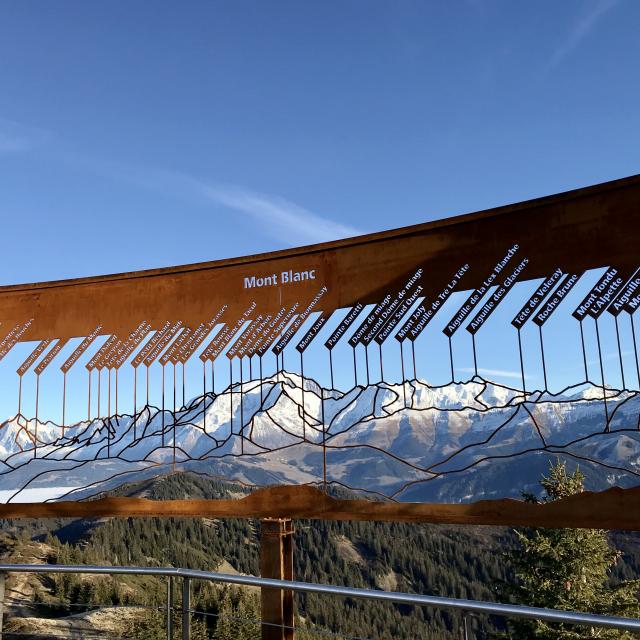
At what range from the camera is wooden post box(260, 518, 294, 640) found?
5.03 m

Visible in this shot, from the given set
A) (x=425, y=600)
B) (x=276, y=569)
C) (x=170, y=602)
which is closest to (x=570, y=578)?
(x=276, y=569)

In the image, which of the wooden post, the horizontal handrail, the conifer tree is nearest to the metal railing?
the horizontal handrail

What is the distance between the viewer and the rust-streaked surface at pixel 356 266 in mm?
4656

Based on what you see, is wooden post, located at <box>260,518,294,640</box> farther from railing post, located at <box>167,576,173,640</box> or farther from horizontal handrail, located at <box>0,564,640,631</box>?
horizontal handrail, located at <box>0,564,640,631</box>

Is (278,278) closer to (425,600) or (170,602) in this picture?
(170,602)

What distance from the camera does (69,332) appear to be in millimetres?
6359

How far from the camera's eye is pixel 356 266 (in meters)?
5.43

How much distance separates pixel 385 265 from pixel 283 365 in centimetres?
115

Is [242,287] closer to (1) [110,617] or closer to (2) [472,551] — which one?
(1) [110,617]

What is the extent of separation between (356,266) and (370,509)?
185cm

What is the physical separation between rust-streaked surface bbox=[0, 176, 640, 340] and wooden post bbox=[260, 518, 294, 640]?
172 cm

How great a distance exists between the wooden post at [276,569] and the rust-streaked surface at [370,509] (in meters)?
0.12

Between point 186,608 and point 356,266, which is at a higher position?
point 356,266

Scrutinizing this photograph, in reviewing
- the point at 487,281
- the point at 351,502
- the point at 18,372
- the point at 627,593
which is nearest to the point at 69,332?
the point at 18,372
